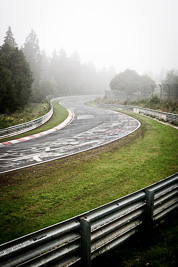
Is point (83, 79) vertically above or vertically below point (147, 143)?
above

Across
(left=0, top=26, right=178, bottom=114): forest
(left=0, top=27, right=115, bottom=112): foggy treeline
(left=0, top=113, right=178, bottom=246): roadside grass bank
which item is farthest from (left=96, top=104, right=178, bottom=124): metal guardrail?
(left=0, top=27, right=115, bottom=112): foggy treeline

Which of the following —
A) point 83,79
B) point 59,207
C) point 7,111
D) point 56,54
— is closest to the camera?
point 59,207

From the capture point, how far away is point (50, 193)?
251 inches

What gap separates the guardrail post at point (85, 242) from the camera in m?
3.02

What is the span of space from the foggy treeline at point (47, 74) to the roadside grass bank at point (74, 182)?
732 inches

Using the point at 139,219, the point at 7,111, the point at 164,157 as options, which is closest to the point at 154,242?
the point at 139,219

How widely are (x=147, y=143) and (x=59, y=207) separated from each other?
846 centimetres

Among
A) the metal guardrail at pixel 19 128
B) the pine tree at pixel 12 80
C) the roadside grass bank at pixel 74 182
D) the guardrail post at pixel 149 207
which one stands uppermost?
the pine tree at pixel 12 80

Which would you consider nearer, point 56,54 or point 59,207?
point 59,207

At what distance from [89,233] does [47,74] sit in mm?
99024

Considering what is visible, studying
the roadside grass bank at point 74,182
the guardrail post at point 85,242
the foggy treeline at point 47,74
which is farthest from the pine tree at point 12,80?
the guardrail post at point 85,242

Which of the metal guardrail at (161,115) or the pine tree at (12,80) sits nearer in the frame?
the metal guardrail at (161,115)

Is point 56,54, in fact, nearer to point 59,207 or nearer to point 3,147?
point 3,147

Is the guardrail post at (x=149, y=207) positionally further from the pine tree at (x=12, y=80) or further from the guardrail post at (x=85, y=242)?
the pine tree at (x=12, y=80)
